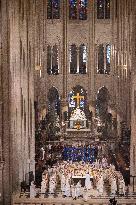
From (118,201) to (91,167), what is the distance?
5.89 metres

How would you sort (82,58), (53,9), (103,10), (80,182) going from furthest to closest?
(82,58) < (103,10) < (53,9) < (80,182)

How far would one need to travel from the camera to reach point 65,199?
2634 centimetres

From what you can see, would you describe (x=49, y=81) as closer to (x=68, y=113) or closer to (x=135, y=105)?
(x=68, y=113)

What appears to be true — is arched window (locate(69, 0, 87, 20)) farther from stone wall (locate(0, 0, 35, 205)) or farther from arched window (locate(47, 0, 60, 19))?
stone wall (locate(0, 0, 35, 205))

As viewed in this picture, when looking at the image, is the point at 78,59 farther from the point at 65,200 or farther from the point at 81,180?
the point at 65,200

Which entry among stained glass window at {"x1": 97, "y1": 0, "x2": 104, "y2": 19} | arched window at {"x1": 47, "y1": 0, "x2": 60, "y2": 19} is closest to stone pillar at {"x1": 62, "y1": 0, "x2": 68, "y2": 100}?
arched window at {"x1": 47, "y1": 0, "x2": 60, "y2": 19}

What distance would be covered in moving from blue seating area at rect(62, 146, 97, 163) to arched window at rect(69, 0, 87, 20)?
1259 cm

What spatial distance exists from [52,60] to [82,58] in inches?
104

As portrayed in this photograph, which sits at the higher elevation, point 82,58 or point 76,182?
point 82,58

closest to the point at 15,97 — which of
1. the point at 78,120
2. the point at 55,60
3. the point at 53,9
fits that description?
the point at 78,120

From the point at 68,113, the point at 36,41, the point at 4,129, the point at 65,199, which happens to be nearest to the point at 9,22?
the point at 4,129

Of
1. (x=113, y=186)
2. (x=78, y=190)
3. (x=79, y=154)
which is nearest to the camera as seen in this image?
(x=78, y=190)

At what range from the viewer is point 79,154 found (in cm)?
3909

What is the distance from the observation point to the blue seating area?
38.5 meters
